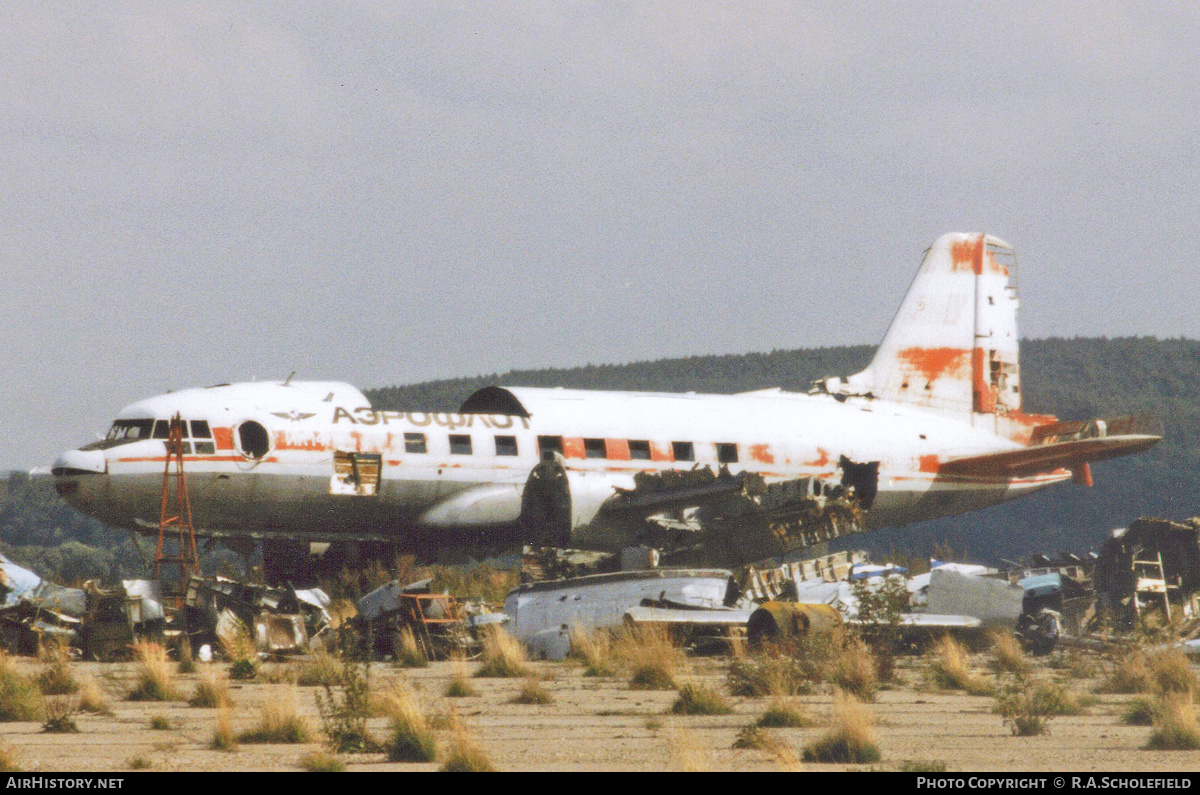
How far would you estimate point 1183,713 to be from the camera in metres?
13.5

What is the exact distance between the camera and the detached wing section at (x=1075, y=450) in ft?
115

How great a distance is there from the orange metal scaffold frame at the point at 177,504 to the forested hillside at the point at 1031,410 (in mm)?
34670

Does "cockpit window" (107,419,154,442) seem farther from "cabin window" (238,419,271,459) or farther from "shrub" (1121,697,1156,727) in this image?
"shrub" (1121,697,1156,727)

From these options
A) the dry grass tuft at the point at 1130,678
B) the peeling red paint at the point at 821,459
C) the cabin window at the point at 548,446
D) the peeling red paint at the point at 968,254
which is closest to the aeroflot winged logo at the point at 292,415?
the cabin window at the point at 548,446

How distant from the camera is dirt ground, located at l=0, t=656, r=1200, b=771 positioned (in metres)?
12.1

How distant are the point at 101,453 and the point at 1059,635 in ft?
58.2

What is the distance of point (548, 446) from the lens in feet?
100

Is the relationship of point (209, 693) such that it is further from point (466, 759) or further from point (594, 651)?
point (594, 651)

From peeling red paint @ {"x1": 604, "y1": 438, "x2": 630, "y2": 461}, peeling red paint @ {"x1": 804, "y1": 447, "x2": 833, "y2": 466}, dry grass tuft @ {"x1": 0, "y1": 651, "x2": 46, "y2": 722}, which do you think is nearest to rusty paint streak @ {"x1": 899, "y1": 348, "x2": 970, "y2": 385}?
peeling red paint @ {"x1": 804, "y1": 447, "x2": 833, "y2": 466}

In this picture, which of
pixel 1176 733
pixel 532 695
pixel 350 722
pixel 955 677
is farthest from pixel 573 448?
pixel 1176 733

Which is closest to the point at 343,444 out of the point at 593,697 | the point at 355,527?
the point at 355,527

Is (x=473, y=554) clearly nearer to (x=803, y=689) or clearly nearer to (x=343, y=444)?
(x=343, y=444)

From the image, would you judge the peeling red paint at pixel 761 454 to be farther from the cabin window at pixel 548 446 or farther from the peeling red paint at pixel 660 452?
the cabin window at pixel 548 446

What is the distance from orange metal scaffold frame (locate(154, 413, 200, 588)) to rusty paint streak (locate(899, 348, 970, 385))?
20.1 meters
